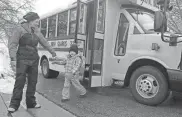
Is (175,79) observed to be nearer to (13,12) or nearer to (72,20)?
(72,20)

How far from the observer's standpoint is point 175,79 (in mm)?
3912

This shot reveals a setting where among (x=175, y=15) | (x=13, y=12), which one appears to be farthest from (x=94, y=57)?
(x=13, y=12)

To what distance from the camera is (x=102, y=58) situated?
513cm

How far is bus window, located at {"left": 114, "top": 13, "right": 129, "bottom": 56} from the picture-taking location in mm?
4988

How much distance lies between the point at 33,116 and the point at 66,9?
4223 millimetres

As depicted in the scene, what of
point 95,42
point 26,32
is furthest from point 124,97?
point 26,32

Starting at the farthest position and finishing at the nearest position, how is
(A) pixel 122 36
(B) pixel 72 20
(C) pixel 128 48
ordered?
(B) pixel 72 20 → (A) pixel 122 36 → (C) pixel 128 48

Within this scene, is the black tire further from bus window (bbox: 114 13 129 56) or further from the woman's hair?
the woman's hair

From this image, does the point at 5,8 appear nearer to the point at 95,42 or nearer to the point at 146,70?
→ the point at 95,42

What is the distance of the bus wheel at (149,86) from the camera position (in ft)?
13.5

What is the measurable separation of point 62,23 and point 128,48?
3133 millimetres

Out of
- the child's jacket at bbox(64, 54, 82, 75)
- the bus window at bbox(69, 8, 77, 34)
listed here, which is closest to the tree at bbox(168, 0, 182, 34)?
the bus window at bbox(69, 8, 77, 34)

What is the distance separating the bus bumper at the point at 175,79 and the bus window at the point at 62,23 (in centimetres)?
390

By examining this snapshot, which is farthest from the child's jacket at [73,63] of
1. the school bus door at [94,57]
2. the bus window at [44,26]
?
the bus window at [44,26]
